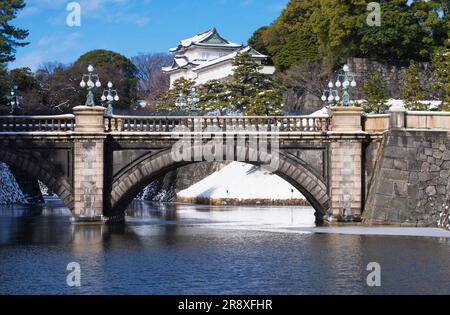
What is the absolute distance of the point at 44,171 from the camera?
4603 centimetres

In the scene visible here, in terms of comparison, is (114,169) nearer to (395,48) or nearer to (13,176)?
(13,176)

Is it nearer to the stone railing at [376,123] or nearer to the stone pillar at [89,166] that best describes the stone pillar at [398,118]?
the stone railing at [376,123]

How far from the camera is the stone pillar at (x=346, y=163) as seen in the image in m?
44.4

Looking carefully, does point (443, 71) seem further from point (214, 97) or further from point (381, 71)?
point (214, 97)

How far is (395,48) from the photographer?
84000 mm

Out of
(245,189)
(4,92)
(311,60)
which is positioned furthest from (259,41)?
(4,92)

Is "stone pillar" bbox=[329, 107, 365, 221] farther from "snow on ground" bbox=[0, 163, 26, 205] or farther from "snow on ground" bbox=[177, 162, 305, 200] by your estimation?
"snow on ground" bbox=[0, 163, 26, 205]

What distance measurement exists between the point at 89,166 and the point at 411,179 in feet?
52.8

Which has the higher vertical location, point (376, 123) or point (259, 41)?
point (259, 41)

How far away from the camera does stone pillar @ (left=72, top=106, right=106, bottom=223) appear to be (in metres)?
45.2

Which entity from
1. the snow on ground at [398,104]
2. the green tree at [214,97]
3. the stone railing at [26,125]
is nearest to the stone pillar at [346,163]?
the stone railing at [26,125]

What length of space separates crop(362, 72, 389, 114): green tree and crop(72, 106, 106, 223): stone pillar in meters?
31.9

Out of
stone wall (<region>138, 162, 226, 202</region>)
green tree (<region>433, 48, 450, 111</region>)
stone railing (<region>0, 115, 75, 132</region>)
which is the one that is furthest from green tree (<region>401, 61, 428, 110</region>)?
stone railing (<region>0, 115, 75, 132</region>)
